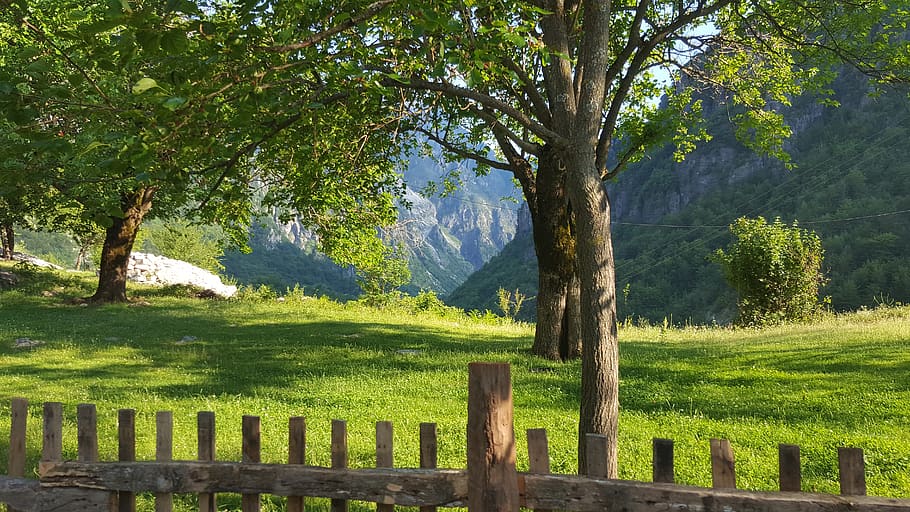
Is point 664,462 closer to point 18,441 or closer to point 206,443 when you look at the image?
point 206,443

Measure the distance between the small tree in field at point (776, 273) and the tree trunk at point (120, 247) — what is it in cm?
2398

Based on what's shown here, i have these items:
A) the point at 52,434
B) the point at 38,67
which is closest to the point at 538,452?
the point at 38,67

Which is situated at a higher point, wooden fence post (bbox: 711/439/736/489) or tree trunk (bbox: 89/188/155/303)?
tree trunk (bbox: 89/188/155/303)

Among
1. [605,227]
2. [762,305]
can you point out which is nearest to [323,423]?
[605,227]

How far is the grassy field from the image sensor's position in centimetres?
718

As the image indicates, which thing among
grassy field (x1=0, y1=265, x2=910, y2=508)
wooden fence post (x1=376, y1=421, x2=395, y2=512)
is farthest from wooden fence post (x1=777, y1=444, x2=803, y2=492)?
grassy field (x1=0, y1=265, x2=910, y2=508)

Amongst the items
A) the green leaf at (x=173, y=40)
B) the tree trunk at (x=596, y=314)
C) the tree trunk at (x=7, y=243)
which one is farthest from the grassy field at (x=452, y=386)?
the tree trunk at (x=7, y=243)

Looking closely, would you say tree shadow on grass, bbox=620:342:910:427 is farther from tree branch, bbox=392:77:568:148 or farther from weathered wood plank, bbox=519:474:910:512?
weathered wood plank, bbox=519:474:910:512

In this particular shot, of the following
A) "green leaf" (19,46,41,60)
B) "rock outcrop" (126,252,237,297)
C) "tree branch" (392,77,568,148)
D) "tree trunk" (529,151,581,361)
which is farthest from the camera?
"rock outcrop" (126,252,237,297)

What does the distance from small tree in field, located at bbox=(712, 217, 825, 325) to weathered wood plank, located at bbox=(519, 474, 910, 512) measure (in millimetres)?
22726

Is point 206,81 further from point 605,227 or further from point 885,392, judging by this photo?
point 885,392

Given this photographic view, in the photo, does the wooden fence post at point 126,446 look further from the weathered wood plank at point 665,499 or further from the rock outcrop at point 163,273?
the rock outcrop at point 163,273

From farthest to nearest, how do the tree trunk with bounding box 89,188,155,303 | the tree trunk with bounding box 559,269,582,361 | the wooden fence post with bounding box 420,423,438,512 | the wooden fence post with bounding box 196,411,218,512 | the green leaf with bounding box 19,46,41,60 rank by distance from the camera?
1. the tree trunk with bounding box 89,188,155,303
2. the tree trunk with bounding box 559,269,582,361
3. the wooden fence post with bounding box 196,411,218,512
4. the wooden fence post with bounding box 420,423,438,512
5. the green leaf with bounding box 19,46,41,60

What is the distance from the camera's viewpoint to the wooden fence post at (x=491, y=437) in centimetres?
294
